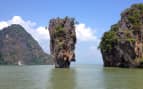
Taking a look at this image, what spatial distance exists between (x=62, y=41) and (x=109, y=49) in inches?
782

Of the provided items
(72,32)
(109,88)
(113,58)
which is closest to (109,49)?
(113,58)

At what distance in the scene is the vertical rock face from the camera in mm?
79125

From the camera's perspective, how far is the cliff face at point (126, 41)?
83.9m

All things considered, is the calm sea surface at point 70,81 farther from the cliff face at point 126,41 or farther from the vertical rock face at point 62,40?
the cliff face at point 126,41

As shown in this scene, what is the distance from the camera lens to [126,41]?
8581 cm

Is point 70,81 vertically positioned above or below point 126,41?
below

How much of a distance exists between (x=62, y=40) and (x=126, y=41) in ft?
55.0

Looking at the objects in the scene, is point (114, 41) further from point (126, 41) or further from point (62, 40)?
point (62, 40)

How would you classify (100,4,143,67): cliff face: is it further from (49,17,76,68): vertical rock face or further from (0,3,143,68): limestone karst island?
(49,17,76,68): vertical rock face

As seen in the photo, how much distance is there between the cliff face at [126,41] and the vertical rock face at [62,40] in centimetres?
1362

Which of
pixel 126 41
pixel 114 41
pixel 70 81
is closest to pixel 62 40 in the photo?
pixel 126 41

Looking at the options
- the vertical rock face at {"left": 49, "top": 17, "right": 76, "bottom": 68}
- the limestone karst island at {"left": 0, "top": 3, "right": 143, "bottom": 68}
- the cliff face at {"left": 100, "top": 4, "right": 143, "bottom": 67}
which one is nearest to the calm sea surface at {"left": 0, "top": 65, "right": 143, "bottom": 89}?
the vertical rock face at {"left": 49, "top": 17, "right": 76, "bottom": 68}

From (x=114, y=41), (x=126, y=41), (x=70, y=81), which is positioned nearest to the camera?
(x=70, y=81)

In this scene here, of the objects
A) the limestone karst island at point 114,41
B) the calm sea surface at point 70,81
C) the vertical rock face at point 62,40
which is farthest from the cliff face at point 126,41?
the calm sea surface at point 70,81
